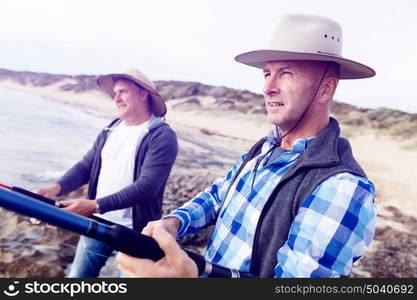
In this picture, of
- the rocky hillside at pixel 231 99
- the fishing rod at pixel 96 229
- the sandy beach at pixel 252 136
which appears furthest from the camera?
the rocky hillside at pixel 231 99

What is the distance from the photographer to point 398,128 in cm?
2177

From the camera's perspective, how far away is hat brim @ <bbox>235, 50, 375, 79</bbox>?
196cm

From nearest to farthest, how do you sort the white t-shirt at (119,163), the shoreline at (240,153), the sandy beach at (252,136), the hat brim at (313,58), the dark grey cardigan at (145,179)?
the hat brim at (313,58), the dark grey cardigan at (145,179), the white t-shirt at (119,163), the shoreline at (240,153), the sandy beach at (252,136)

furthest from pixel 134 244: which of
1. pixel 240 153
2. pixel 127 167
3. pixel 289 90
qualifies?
pixel 240 153

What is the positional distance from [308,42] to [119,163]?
189 cm

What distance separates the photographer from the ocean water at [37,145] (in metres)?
8.38

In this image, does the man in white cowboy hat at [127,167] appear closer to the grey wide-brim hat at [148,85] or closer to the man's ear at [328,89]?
the grey wide-brim hat at [148,85]

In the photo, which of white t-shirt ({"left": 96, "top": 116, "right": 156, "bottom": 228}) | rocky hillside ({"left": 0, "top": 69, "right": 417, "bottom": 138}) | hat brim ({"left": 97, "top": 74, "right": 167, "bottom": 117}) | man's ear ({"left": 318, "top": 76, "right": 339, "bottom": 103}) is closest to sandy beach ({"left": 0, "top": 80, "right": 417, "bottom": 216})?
rocky hillside ({"left": 0, "top": 69, "right": 417, "bottom": 138})

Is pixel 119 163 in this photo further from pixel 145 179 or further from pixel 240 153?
pixel 240 153

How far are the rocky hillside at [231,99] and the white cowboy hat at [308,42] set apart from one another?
20.7 metres

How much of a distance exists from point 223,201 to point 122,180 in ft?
4.49

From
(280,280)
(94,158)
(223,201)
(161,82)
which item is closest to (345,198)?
(280,280)

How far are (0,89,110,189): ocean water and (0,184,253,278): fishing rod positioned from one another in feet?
22.4

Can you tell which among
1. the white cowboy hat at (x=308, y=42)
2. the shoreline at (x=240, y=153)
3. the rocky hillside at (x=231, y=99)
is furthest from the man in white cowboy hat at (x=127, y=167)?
the rocky hillside at (x=231, y=99)
